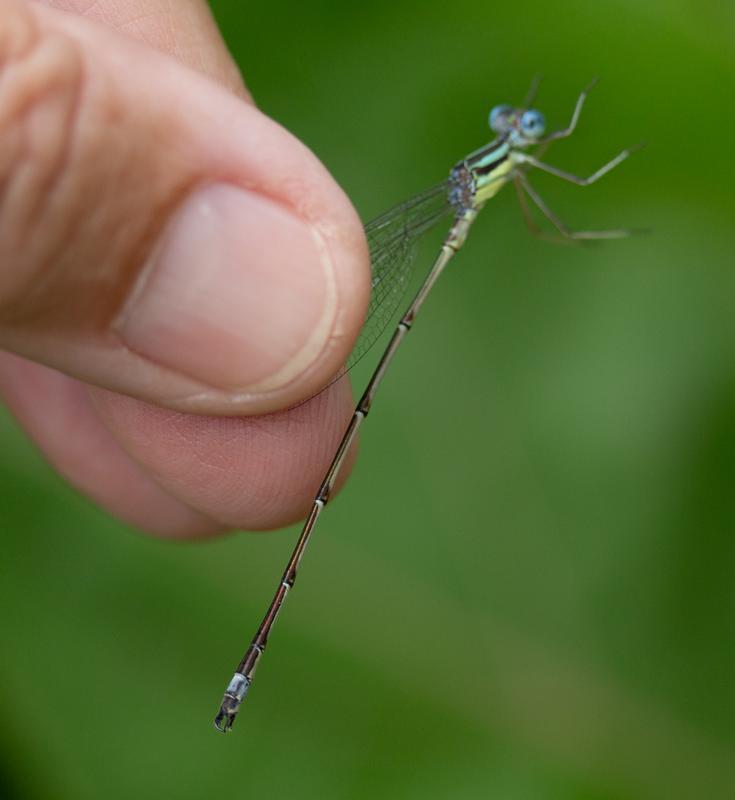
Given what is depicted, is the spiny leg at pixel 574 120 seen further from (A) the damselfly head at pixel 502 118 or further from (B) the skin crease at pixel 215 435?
(B) the skin crease at pixel 215 435

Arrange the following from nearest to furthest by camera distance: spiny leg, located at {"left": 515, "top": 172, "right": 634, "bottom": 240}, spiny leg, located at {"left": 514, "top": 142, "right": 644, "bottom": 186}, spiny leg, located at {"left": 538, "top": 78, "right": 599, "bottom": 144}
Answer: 1. spiny leg, located at {"left": 538, "top": 78, "right": 599, "bottom": 144}
2. spiny leg, located at {"left": 514, "top": 142, "right": 644, "bottom": 186}
3. spiny leg, located at {"left": 515, "top": 172, "right": 634, "bottom": 240}

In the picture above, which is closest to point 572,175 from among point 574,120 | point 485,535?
point 574,120

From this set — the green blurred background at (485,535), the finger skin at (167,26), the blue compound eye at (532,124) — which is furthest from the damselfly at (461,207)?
the finger skin at (167,26)

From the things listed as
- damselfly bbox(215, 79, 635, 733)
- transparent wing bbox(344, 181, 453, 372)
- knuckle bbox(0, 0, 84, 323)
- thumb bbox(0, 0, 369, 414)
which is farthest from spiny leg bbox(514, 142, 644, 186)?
knuckle bbox(0, 0, 84, 323)

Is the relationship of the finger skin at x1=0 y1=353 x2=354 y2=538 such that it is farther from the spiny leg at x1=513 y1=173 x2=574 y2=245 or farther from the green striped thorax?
the spiny leg at x1=513 y1=173 x2=574 y2=245

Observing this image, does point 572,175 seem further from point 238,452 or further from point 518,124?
point 238,452
